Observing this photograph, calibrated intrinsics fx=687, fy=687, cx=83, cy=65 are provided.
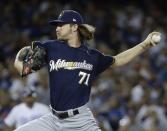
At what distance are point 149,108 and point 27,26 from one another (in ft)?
16.1

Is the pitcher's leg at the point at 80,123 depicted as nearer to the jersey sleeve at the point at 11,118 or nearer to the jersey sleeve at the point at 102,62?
the jersey sleeve at the point at 102,62

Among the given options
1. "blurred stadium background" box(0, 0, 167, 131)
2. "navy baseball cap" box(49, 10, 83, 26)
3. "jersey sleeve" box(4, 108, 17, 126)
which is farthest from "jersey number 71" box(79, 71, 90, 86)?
"jersey sleeve" box(4, 108, 17, 126)

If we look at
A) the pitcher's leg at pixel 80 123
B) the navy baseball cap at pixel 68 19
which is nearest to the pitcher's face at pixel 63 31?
the navy baseball cap at pixel 68 19

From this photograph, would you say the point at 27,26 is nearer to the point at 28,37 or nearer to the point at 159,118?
the point at 28,37

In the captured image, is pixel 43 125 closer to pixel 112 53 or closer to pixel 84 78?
pixel 84 78

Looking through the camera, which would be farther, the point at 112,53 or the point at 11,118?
the point at 112,53

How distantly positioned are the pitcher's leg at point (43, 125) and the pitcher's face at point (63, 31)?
0.89m

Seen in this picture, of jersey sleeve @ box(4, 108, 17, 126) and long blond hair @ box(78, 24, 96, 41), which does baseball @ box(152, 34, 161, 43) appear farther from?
jersey sleeve @ box(4, 108, 17, 126)

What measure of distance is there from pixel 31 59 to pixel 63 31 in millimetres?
488

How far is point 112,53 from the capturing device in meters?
16.1

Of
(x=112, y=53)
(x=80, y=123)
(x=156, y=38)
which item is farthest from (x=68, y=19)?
(x=112, y=53)

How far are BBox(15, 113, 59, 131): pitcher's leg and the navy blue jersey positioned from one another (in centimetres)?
14

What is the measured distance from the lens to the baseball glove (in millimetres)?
7508

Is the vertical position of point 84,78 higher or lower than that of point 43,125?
higher
